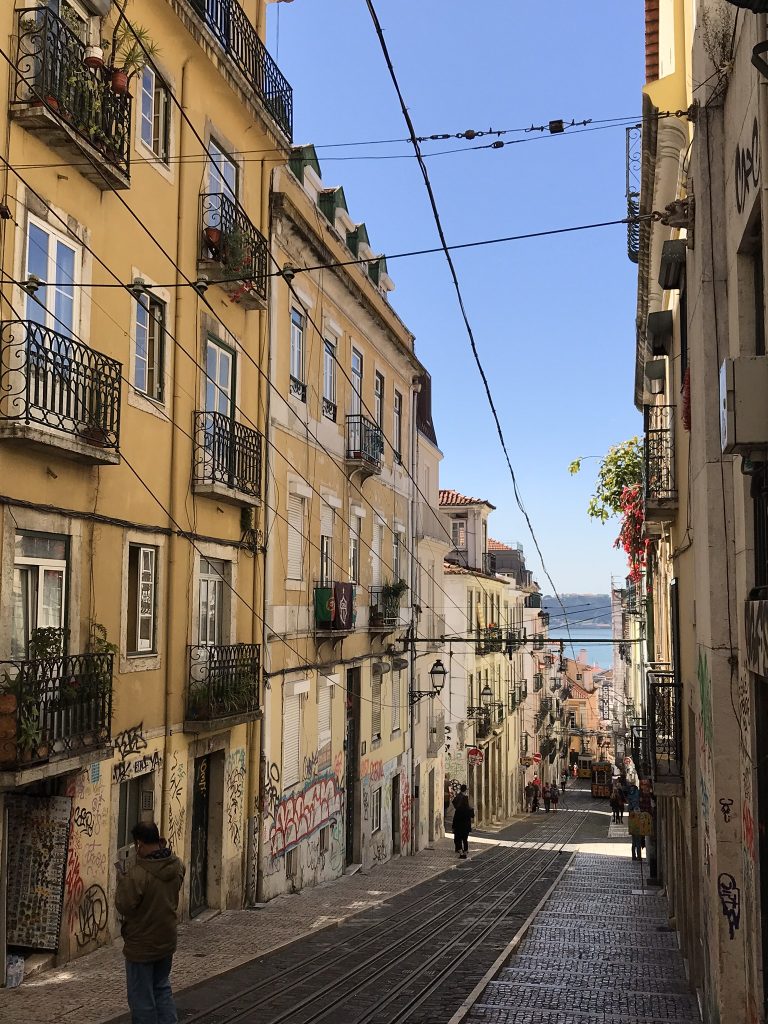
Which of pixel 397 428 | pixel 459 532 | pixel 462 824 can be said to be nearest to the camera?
pixel 462 824

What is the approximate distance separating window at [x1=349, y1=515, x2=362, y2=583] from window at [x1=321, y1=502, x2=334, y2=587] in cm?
129

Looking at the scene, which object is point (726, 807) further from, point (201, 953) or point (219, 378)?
point (219, 378)

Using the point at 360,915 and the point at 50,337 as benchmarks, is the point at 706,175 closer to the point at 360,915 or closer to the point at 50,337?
the point at 50,337

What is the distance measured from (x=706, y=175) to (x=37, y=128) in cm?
665

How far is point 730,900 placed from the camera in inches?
344

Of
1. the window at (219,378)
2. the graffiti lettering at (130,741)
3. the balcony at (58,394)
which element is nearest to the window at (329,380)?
the window at (219,378)

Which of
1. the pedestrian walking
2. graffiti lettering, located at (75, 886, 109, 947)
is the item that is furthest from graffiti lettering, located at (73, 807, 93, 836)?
the pedestrian walking

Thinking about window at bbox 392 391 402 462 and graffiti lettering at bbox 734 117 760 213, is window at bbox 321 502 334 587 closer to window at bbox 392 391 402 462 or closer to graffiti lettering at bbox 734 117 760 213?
window at bbox 392 391 402 462

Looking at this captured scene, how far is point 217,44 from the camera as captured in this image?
50.5ft

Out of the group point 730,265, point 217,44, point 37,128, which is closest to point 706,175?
point 730,265

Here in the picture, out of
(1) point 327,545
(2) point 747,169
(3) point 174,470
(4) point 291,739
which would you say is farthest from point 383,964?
(1) point 327,545

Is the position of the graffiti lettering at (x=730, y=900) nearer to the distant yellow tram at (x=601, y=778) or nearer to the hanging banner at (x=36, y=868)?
the hanging banner at (x=36, y=868)

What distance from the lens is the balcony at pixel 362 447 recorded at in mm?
22548

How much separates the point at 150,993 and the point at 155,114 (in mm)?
11182
